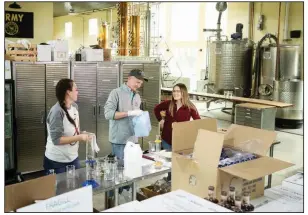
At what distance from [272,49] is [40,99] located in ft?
21.0

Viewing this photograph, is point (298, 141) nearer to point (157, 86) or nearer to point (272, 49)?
point (272, 49)

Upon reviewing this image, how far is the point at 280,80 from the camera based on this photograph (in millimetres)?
9094

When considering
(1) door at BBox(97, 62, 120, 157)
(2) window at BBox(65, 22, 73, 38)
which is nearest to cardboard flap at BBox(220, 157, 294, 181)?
(1) door at BBox(97, 62, 120, 157)

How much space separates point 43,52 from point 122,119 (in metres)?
2.04

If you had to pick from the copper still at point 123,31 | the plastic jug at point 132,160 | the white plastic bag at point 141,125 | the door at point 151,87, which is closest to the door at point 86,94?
the door at point 151,87

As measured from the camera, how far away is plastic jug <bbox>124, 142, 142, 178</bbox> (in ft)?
9.89

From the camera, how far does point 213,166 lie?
2.07m

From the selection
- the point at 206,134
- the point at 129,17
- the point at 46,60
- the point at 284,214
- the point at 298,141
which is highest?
the point at 129,17

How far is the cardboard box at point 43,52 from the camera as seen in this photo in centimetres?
513

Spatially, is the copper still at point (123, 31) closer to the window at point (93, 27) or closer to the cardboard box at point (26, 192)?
the cardboard box at point (26, 192)

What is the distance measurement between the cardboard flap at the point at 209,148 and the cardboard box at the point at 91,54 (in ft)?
12.6

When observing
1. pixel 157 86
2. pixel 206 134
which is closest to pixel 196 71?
pixel 157 86

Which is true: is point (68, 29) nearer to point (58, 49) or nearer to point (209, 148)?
point (58, 49)

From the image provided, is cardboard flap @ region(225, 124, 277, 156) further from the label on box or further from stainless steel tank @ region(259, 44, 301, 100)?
stainless steel tank @ region(259, 44, 301, 100)
